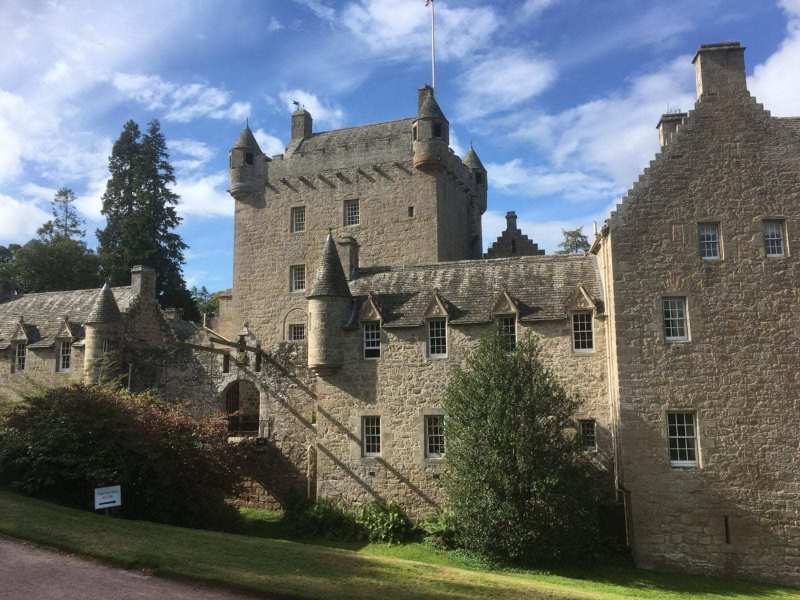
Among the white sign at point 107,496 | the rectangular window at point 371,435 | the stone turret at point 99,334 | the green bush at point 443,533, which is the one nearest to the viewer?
the white sign at point 107,496

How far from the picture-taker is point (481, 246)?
38812 millimetres

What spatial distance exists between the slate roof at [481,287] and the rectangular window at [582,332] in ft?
1.73

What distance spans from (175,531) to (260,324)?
18864 millimetres

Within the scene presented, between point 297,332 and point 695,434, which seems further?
point 297,332

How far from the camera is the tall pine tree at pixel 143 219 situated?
45.4 metres

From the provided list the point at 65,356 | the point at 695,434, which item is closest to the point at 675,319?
the point at 695,434

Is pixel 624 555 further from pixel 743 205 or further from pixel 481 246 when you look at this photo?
pixel 481 246

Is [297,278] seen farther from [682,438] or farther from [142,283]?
[682,438]

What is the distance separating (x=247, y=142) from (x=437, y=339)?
807 inches

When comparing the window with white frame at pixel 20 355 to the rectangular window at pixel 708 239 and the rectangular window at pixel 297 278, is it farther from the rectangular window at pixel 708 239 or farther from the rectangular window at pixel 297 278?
the rectangular window at pixel 708 239

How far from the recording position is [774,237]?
19.8m

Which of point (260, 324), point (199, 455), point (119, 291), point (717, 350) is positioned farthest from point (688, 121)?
point (119, 291)

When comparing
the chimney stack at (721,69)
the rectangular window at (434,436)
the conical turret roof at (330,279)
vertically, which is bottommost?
the rectangular window at (434,436)

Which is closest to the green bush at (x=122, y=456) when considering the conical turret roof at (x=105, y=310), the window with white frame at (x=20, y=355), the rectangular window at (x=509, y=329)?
the conical turret roof at (x=105, y=310)
